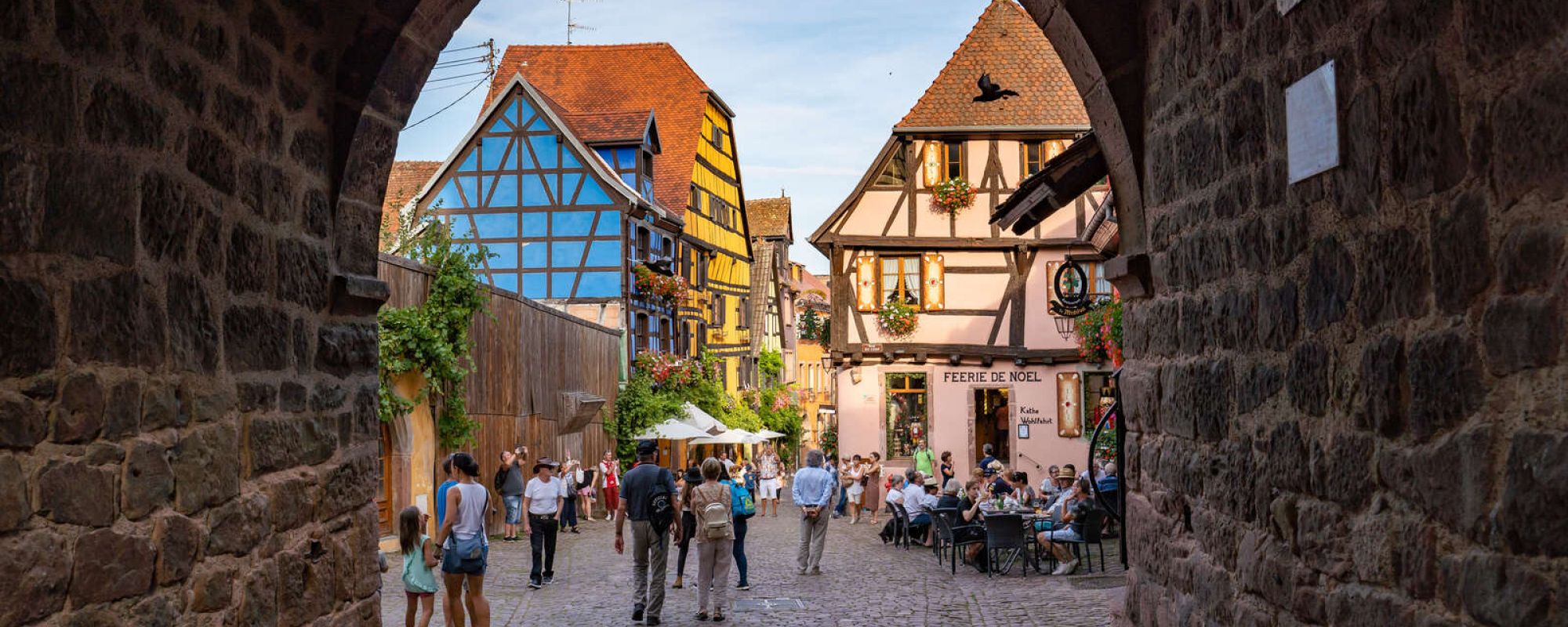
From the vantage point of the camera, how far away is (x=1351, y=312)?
3.49 metres

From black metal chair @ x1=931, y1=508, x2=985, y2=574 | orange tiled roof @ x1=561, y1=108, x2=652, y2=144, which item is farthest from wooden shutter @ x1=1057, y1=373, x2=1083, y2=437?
orange tiled roof @ x1=561, y1=108, x2=652, y2=144

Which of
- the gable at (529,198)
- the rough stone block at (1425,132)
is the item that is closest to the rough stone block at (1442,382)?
the rough stone block at (1425,132)

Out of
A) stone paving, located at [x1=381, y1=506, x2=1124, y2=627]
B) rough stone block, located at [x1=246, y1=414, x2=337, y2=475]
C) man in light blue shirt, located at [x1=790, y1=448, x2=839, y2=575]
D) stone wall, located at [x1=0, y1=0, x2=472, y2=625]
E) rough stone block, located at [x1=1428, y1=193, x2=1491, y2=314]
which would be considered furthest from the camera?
man in light blue shirt, located at [x1=790, y1=448, x2=839, y2=575]

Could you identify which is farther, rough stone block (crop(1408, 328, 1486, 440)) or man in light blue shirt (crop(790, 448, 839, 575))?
Result: man in light blue shirt (crop(790, 448, 839, 575))

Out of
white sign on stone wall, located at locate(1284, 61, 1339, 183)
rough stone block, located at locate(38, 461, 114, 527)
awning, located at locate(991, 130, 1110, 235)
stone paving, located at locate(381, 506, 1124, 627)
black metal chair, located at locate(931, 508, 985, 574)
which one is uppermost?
awning, located at locate(991, 130, 1110, 235)

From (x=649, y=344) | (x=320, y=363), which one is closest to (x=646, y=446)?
(x=320, y=363)

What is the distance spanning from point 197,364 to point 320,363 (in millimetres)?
1114

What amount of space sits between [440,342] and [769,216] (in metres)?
34.9

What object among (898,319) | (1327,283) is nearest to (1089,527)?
(1327,283)

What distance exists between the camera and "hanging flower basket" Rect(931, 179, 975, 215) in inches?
930

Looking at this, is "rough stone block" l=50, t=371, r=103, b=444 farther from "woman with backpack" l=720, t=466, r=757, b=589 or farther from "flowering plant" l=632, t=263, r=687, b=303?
"flowering plant" l=632, t=263, r=687, b=303

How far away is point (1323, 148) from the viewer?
3629mm

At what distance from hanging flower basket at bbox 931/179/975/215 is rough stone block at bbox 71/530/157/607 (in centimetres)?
2025

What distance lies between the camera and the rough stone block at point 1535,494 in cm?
251
